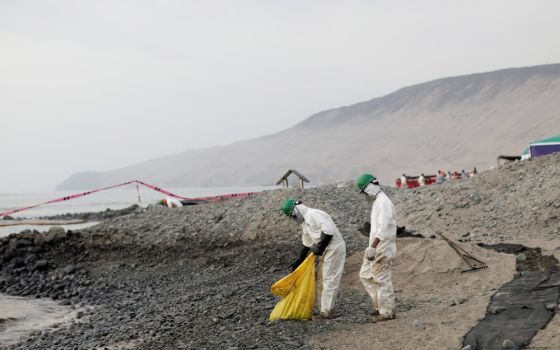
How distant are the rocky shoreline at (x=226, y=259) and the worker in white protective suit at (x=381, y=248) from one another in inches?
14.9

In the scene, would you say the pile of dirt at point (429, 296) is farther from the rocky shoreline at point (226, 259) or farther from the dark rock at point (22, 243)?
the dark rock at point (22, 243)

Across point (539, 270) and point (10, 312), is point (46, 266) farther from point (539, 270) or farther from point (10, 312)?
point (539, 270)

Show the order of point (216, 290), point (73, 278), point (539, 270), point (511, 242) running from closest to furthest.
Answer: point (539, 270) → point (216, 290) → point (511, 242) → point (73, 278)

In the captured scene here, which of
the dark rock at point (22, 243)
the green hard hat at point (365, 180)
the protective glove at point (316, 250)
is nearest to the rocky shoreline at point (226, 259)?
the dark rock at point (22, 243)

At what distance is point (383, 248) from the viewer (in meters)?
8.23

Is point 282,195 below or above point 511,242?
above

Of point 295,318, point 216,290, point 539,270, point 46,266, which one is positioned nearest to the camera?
point 295,318

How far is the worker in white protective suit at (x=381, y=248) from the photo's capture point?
821 cm

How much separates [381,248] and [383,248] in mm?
29

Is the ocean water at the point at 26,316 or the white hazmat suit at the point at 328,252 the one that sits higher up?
the white hazmat suit at the point at 328,252

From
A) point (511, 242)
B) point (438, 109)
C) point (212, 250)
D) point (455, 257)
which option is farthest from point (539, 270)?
point (438, 109)

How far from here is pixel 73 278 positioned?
16953 mm

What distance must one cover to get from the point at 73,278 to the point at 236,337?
10.3 m

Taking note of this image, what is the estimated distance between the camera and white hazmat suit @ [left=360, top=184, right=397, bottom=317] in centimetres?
822
